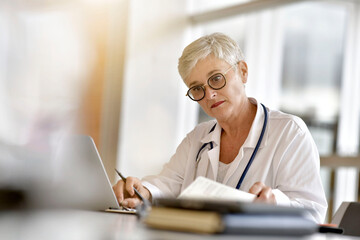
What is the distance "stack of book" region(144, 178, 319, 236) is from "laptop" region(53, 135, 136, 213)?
0.64m

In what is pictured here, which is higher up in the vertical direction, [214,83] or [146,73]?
[214,83]

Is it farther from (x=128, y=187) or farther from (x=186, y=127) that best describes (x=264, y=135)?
(x=186, y=127)

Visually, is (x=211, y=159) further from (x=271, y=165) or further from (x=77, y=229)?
(x=77, y=229)

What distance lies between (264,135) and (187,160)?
A: 40 cm

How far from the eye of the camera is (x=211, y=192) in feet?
5.29

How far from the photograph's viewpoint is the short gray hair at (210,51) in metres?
2.44

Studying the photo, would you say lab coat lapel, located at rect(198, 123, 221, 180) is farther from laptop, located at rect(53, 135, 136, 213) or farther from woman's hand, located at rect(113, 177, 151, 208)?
laptop, located at rect(53, 135, 136, 213)

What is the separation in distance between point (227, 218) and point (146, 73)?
15.9 feet

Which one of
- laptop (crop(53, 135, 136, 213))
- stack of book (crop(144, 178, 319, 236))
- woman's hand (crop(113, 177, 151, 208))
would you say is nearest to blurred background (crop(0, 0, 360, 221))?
woman's hand (crop(113, 177, 151, 208))

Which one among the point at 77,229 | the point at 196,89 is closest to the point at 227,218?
the point at 77,229

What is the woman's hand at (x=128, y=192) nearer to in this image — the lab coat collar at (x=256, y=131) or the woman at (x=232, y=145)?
the woman at (x=232, y=145)

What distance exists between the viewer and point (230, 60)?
248 cm

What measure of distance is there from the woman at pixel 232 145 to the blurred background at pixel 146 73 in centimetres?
255

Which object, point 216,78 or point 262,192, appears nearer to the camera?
point 262,192
